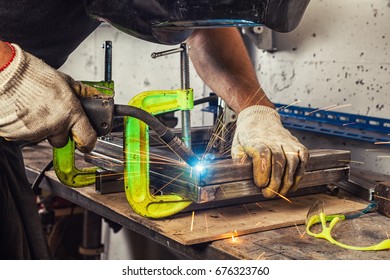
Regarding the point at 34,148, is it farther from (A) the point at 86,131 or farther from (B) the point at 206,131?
(A) the point at 86,131

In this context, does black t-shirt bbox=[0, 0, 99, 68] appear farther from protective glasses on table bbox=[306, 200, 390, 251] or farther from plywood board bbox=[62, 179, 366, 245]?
protective glasses on table bbox=[306, 200, 390, 251]

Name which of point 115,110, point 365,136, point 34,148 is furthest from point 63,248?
point 115,110

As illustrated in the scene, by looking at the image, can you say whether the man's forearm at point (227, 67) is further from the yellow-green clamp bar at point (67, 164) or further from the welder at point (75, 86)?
the yellow-green clamp bar at point (67, 164)

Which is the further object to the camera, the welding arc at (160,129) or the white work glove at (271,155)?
the white work glove at (271,155)

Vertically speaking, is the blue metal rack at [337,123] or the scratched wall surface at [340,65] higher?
the scratched wall surface at [340,65]

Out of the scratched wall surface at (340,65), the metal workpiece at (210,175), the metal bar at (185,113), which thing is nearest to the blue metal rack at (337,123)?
the scratched wall surface at (340,65)

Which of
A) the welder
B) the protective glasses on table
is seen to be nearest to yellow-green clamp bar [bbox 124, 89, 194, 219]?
the welder

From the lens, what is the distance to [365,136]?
1.94 meters

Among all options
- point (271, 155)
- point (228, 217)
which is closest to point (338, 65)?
point (271, 155)

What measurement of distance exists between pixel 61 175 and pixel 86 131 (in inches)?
16.3

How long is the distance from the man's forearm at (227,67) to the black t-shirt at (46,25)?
1.21 ft

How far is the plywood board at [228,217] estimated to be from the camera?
4.59ft

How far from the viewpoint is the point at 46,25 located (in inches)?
63.9

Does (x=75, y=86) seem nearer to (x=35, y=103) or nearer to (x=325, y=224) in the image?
(x=35, y=103)
